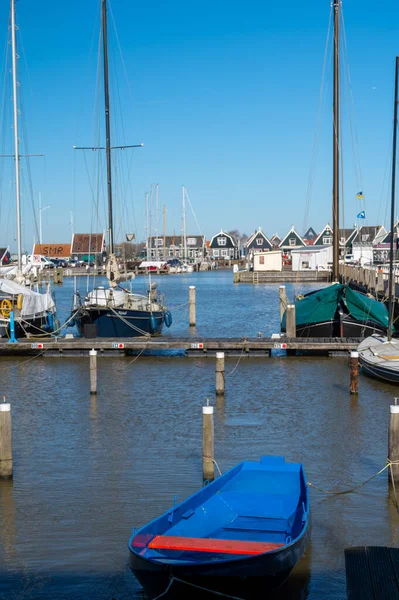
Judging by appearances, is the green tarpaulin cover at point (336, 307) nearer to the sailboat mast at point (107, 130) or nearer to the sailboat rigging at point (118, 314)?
the sailboat rigging at point (118, 314)

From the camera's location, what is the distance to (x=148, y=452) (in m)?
16.2

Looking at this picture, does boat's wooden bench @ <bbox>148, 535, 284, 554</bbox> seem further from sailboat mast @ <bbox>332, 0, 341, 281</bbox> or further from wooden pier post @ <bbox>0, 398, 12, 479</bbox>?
sailboat mast @ <bbox>332, 0, 341, 281</bbox>

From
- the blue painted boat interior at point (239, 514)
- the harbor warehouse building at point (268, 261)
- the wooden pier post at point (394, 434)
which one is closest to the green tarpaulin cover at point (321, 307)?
the wooden pier post at point (394, 434)

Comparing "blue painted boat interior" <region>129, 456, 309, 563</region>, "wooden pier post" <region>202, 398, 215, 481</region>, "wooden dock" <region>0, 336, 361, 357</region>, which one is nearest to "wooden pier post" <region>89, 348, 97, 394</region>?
"wooden dock" <region>0, 336, 361, 357</region>

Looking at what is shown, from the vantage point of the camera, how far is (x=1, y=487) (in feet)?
45.5

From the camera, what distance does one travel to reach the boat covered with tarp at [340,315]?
29.5 m

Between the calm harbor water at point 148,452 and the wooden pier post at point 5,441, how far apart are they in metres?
0.25

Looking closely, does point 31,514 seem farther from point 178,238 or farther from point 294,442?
point 178,238

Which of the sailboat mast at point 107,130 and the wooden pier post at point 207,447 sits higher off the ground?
the sailboat mast at point 107,130

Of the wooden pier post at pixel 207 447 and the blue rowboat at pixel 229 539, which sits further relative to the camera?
the wooden pier post at pixel 207 447

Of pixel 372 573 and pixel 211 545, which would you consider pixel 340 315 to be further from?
pixel 211 545

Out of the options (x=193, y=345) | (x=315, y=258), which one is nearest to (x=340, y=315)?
(x=193, y=345)

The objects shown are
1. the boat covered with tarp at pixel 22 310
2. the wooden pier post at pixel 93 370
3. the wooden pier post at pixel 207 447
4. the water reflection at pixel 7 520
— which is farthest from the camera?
the boat covered with tarp at pixel 22 310

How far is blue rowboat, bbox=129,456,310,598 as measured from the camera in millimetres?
8492
